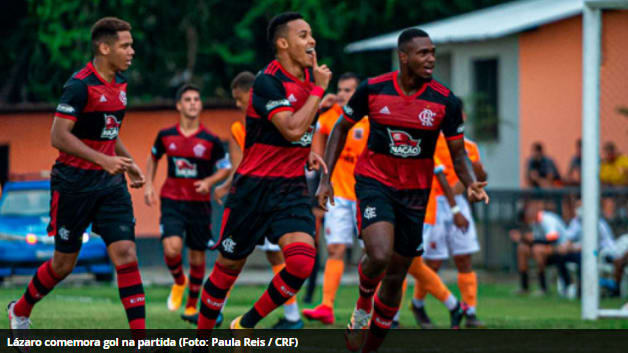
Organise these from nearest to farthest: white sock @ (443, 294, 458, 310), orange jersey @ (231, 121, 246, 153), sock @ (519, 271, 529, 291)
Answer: white sock @ (443, 294, 458, 310) → orange jersey @ (231, 121, 246, 153) → sock @ (519, 271, 529, 291)

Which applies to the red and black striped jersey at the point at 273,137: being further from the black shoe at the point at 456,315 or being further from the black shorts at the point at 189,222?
the black shorts at the point at 189,222

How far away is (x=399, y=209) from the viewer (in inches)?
363

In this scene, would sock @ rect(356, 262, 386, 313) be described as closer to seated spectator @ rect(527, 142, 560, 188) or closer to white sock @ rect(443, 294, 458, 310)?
white sock @ rect(443, 294, 458, 310)

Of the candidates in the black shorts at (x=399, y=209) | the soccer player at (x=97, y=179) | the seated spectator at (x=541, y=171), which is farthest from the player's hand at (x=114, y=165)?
the seated spectator at (x=541, y=171)

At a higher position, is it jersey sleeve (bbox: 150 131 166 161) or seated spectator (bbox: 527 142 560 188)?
jersey sleeve (bbox: 150 131 166 161)

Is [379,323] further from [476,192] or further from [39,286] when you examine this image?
[39,286]

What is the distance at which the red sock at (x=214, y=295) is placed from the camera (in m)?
8.94

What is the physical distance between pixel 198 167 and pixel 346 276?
32.9 feet

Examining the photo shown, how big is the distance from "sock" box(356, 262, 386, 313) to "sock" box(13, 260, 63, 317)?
7.15 feet

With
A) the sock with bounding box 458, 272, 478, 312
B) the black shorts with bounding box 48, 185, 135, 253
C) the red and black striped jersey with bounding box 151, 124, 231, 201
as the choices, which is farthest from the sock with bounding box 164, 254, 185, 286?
the black shorts with bounding box 48, 185, 135, 253

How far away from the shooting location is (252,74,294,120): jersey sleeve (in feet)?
28.7

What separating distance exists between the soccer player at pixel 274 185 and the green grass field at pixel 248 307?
2812mm

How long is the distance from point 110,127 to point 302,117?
148 cm

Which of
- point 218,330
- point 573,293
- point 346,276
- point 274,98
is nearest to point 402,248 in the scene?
point 274,98
